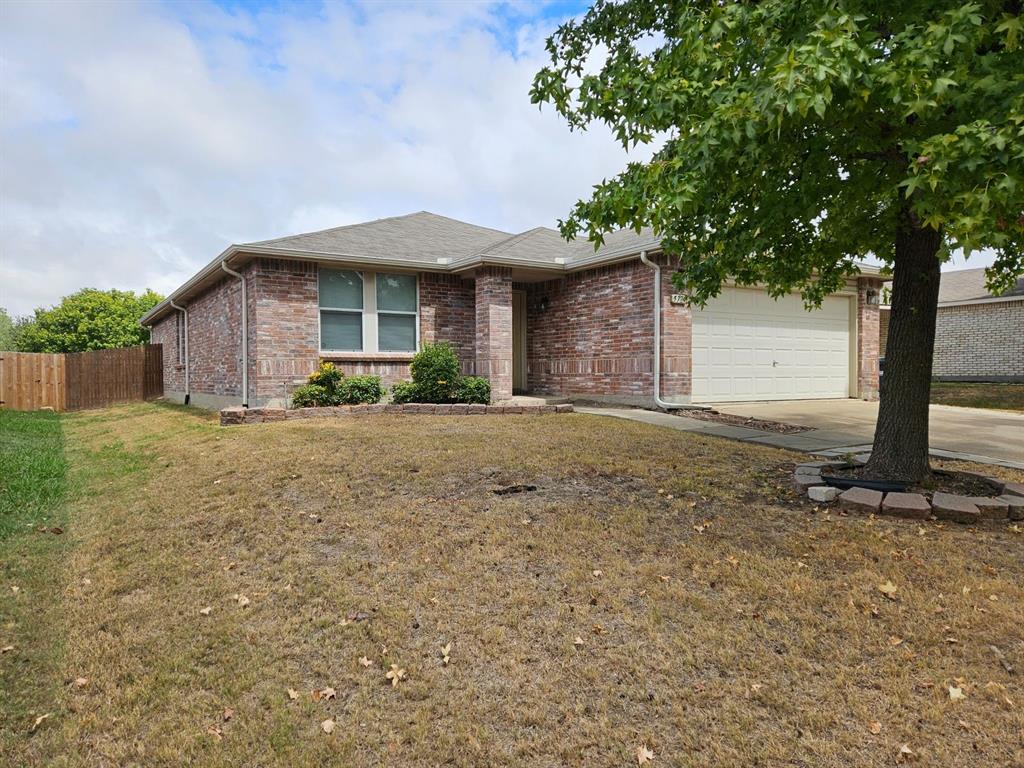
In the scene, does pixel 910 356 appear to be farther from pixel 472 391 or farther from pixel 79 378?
pixel 79 378

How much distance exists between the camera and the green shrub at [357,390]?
1094cm

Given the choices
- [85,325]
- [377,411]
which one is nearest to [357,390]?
[377,411]

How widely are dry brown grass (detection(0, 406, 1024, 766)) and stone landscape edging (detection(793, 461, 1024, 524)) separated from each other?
188 mm

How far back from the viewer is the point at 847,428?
9109mm

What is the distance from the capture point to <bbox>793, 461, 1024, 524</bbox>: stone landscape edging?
14.2 ft

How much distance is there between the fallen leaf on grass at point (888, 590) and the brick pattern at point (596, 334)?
323 inches

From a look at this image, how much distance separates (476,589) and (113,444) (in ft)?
27.1

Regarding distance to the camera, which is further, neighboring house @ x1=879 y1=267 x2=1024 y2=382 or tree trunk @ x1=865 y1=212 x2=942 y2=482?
neighboring house @ x1=879 y1=267 x2=1024 y2=382

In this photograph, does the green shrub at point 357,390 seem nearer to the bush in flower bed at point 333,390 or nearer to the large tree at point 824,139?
the bush in flower bed at point 333,390

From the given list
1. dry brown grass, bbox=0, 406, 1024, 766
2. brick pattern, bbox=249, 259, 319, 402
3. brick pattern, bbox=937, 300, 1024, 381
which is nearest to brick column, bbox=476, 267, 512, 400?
brick pattern, bbox=249, 259, 319, 402

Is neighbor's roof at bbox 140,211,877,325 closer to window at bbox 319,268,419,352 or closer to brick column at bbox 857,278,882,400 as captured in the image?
window at bbox 319,268,419,352

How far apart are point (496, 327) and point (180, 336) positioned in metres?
11.6

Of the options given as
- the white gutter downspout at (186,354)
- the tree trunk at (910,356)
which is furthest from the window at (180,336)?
the tree trunk at (910,356)

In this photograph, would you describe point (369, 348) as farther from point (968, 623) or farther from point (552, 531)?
point (968, 623)
